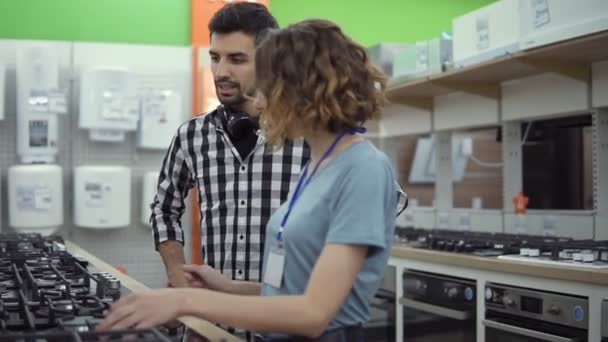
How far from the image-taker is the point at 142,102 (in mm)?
4270

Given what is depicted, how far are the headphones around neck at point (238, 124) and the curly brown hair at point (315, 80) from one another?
62 centimetres

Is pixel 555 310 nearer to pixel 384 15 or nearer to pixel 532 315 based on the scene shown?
pixel 532 315

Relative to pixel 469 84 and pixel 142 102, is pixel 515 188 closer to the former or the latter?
pixel 469 84

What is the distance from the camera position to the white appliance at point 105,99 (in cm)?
405

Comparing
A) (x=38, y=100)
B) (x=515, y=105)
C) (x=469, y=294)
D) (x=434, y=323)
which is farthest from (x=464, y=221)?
(x=38, y=100)

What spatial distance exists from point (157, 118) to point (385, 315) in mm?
1709

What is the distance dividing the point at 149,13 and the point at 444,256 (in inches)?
101

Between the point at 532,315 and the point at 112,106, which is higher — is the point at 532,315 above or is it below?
below

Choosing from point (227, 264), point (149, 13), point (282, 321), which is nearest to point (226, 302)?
point (282, 321)

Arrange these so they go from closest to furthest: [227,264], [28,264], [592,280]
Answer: [227,264]
[28,264]
[592,280]

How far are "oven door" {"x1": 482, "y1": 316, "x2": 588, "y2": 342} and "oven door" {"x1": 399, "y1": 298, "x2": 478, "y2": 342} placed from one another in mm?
124

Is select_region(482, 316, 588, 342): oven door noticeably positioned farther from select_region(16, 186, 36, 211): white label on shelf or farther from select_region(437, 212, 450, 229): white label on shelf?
select_region(16, 186, 36, 211): white label on shelf

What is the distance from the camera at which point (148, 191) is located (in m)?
4.24

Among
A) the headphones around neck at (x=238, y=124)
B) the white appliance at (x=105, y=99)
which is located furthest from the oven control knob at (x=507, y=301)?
the white appliance at (x=105, y=99)
